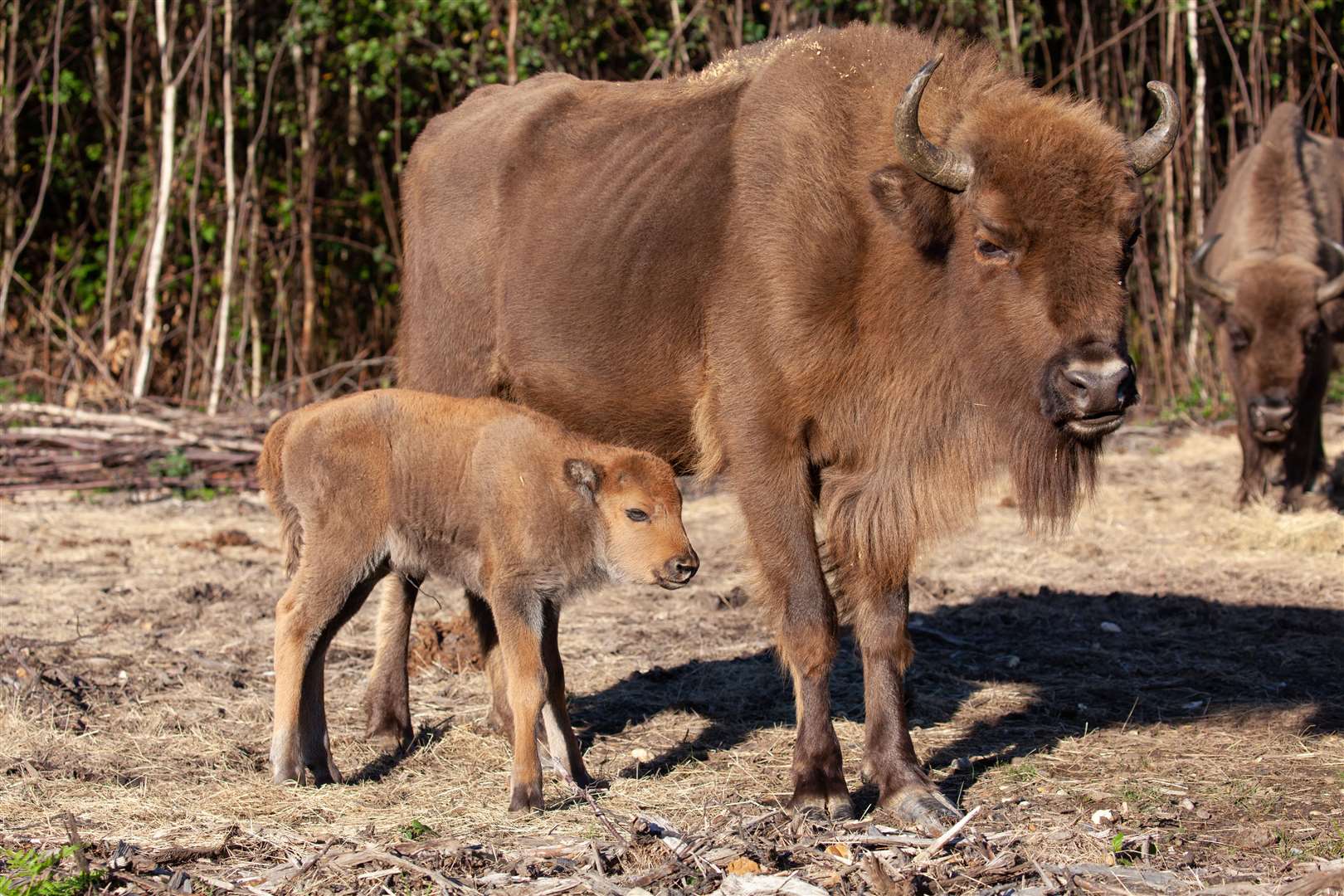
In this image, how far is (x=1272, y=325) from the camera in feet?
34.8

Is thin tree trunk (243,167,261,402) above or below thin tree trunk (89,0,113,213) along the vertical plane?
below

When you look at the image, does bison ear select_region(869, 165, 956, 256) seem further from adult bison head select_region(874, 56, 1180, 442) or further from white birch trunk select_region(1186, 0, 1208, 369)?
white birch trunk select_region(1186, 0, 1208, 369)

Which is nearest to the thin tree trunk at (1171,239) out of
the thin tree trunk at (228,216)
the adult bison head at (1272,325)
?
the adult bison head at (1272,325)

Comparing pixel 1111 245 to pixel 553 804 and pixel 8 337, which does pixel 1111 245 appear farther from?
pixel 8 337

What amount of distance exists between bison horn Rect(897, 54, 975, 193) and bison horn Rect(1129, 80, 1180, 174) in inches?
26.3

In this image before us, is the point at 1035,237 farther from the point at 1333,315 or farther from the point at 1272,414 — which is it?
the point at 1333,315

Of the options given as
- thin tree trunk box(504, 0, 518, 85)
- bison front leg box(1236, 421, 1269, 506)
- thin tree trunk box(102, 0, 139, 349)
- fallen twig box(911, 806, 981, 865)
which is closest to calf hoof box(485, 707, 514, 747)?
fallen twig box(911, 806, 981, 865)

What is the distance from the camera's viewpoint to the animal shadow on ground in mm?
6219

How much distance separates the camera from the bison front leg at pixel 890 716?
5137mm

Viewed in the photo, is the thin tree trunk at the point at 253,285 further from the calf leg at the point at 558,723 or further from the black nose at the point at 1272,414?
the calf leg at the point at 558,723

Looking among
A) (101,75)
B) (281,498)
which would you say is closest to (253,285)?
(101,75)

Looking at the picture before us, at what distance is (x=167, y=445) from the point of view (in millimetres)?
11586

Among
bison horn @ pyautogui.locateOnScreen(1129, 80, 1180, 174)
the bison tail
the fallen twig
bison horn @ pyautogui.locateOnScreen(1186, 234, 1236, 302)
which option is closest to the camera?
the fallen twig

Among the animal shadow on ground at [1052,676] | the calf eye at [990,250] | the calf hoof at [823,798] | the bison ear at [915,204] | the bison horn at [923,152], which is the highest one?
the bison horn at [923,152]
